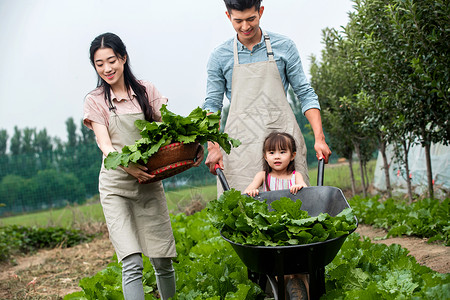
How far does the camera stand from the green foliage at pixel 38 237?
8156 mm

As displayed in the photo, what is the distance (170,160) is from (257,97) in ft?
3.20

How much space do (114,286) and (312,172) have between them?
27.4 feet

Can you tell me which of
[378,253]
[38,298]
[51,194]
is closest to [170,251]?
[378,253]

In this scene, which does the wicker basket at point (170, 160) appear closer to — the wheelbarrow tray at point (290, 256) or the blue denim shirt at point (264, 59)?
the wheelbarrow tray at point (290, 256)

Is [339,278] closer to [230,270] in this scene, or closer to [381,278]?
[381,278]

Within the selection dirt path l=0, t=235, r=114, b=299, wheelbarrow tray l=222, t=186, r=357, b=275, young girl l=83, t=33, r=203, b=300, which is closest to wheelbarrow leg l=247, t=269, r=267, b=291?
young girl l=83, t=33, r=203, b=300

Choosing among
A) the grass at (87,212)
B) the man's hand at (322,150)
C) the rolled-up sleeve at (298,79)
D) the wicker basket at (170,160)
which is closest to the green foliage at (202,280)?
the wicker basket at (170,160)

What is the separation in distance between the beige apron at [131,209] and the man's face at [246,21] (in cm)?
88

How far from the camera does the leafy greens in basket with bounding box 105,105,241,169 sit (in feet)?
8.82

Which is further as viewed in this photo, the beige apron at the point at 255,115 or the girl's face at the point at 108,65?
the beige apron at the point at 255,115

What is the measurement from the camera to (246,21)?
10.6 feet

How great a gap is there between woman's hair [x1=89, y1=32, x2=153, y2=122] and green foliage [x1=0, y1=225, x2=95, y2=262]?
5.66 metres

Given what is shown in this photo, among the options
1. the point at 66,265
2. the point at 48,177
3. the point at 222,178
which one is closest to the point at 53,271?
the point at 66,265

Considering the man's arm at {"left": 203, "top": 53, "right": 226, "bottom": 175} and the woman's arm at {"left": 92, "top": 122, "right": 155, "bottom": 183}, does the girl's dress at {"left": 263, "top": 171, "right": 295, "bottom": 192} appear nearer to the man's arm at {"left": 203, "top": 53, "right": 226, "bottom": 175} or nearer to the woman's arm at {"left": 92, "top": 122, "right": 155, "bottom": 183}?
the man's arm at {"left": 203, "top": 53, "right": 226, "bottom": 175}
